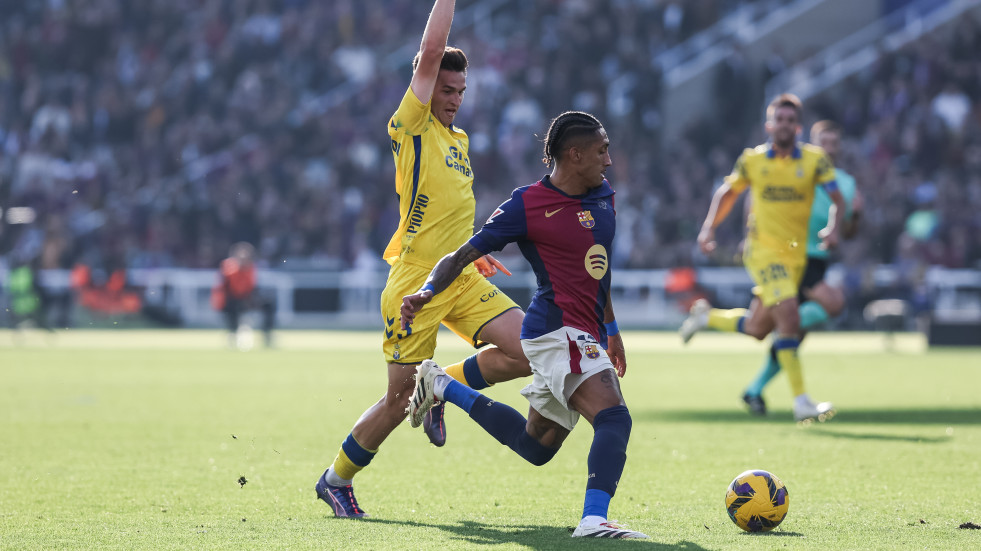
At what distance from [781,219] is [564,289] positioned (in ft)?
19.1

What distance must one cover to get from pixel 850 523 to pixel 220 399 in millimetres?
8135

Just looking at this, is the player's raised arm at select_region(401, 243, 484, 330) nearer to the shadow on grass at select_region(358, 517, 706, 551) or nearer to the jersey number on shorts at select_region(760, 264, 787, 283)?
the shadow on grass at select_region(358, 517, 706, 551)

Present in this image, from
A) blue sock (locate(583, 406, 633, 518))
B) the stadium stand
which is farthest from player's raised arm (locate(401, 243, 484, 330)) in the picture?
the stadium stand

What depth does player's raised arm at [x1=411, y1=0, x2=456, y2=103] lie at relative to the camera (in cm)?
612

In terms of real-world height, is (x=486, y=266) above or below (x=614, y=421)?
above

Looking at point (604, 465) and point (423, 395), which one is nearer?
point (604, 465)

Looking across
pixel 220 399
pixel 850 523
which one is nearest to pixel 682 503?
pixel 850 523

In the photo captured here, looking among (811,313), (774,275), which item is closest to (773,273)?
(774,275)

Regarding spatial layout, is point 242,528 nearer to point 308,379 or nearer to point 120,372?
point 308,379

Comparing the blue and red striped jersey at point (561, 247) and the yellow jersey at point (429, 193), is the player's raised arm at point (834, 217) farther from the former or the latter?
the blue and red striped jersey at point (561, 247)

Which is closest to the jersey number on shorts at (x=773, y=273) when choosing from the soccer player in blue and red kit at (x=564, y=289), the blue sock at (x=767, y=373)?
the blue sock at (x=767, y=373)

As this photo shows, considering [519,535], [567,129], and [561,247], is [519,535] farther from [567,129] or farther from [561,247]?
[567,129]

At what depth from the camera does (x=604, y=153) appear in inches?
230

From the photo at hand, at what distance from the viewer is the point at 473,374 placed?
22.9 feet
